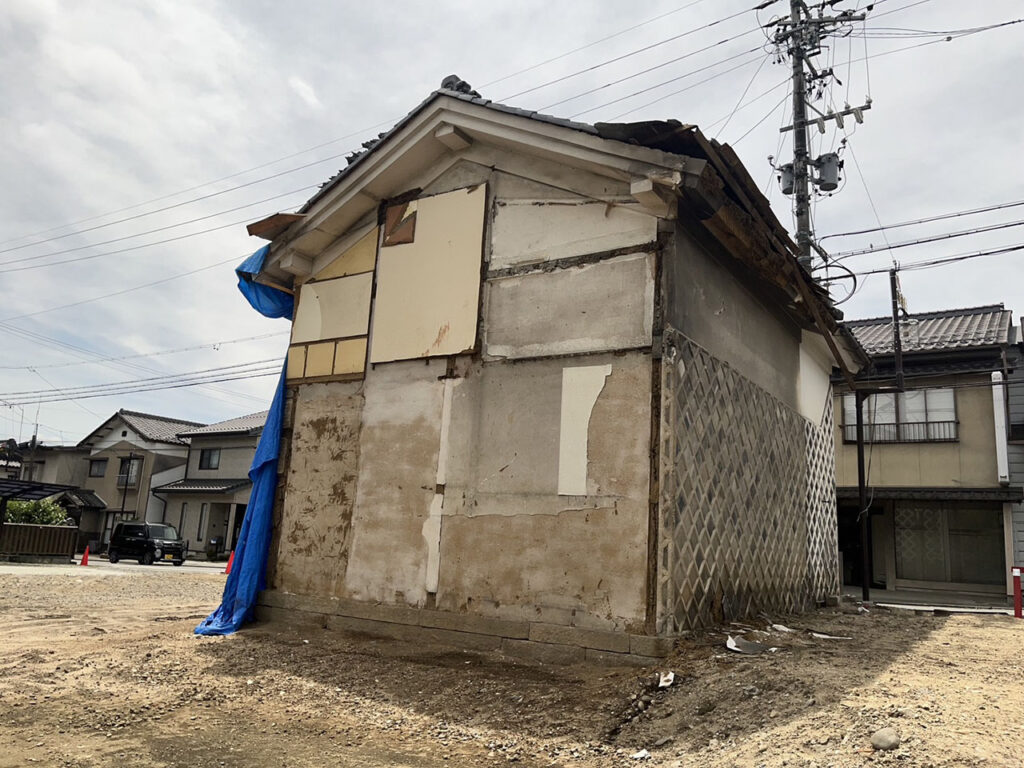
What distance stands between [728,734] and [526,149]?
6.22m

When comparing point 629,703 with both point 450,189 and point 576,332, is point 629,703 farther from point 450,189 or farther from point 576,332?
point 450,189

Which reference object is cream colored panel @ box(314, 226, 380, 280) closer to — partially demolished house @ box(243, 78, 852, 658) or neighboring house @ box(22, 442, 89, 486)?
partially demolished house @ box(243, 78, 852, 658)

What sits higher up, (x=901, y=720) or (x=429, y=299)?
(x=429, y=299)

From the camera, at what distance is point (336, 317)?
398 inches

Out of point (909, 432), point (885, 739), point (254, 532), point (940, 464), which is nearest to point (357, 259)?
point (254, 532)

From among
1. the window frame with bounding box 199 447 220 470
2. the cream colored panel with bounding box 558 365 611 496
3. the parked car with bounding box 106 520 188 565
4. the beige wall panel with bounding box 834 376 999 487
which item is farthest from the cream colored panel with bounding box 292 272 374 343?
the window frame with bounding box 199 447 220 470

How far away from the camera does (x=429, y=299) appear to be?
9109 millimetres

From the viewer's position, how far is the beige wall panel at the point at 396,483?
28.0 ft

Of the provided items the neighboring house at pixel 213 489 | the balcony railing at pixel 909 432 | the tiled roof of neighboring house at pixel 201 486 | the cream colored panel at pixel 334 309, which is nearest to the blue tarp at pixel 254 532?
the cream colored panel at pixel 334 309

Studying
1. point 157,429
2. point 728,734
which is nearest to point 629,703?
point 728,734

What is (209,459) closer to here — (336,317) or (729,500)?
(336,317)

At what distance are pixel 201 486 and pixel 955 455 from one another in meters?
34.6

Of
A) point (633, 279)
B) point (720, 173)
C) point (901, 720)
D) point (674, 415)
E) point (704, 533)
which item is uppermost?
point (720, 173)

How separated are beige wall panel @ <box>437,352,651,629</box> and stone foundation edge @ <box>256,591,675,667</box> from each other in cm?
13
